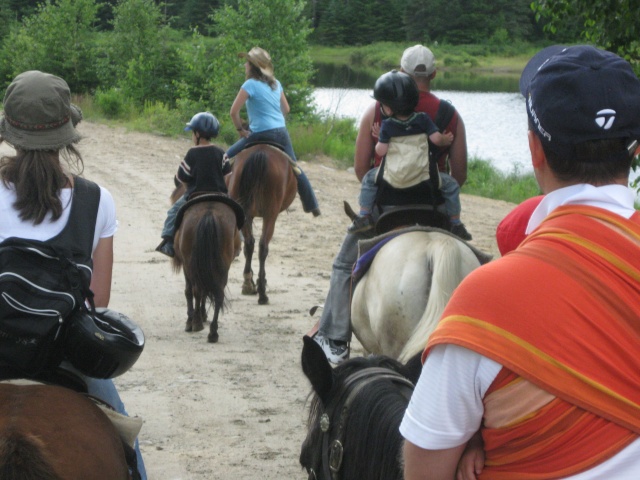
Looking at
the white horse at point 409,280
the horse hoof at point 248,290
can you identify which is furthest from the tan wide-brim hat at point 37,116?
the horse hoof at point 248,290

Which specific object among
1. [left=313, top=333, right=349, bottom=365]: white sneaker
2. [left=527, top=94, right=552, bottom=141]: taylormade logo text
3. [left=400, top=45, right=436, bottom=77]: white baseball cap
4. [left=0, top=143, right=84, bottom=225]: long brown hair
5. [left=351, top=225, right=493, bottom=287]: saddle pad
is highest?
[left=527, top=94, right=552, bottom=141]: taylormade logo text

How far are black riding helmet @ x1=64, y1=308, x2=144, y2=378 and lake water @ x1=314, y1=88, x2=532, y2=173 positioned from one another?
19.5 m

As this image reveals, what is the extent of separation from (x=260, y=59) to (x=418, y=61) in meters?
4.57

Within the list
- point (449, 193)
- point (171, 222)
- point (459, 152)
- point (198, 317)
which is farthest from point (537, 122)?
point (171, 222)

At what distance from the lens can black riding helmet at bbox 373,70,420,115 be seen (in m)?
5.20

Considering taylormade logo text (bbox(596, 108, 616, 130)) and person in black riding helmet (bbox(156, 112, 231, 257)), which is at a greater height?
taylormade logo text (bbox(596, 108, 616, 130))

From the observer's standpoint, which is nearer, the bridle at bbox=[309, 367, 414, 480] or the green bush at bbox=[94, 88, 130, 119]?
the bridle at bbox=[309, 367, 414, 480]

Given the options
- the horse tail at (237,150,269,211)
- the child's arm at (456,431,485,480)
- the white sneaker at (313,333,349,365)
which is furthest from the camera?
the horse tail at (237,150,269,211)

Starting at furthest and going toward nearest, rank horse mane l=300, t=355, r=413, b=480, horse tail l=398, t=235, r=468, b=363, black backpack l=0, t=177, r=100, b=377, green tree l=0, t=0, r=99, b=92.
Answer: green tree l=0, t=0, r=99, b=92
horse tail l=398, t=235, r=468, b=363
black backpack l=0, t=177, r=100, b=377
horse mane l=300, t=355, r=413, b=480

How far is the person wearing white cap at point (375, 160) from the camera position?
18.4 feet

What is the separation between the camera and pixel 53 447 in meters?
2.49

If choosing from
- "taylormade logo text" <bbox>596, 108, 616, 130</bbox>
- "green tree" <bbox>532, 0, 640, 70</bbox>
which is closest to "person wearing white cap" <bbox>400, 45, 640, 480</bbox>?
"taylormade logo text" <bbox>596, 108, 616, 130</bbox>

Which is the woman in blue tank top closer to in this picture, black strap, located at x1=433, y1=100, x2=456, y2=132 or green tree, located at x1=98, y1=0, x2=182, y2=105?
black strap, located at x1=433, y1=100, x2=456, y2=132

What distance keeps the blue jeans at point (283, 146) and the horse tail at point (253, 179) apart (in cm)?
30
